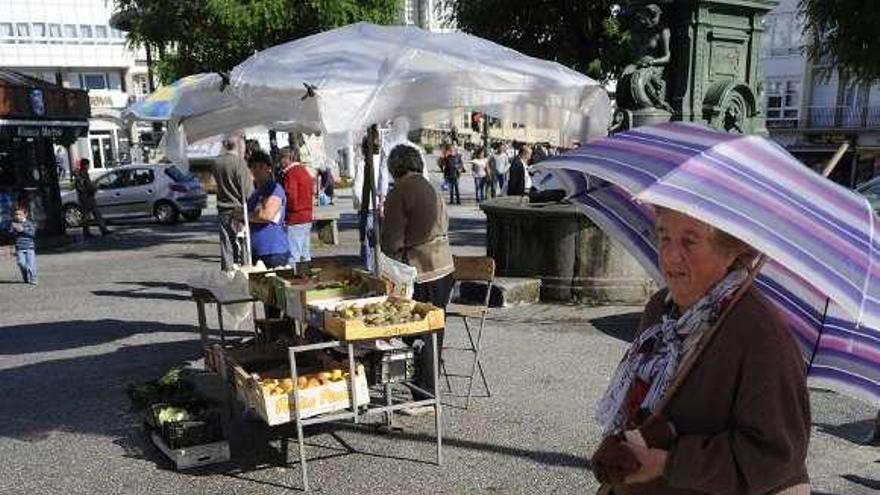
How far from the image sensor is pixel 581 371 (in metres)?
5.89

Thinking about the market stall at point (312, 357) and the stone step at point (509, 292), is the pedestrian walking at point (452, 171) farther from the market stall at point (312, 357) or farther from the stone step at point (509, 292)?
the market stall at point (312, 357)

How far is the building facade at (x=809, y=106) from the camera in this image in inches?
1355

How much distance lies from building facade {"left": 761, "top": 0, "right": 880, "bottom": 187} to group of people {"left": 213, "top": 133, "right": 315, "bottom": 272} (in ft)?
105

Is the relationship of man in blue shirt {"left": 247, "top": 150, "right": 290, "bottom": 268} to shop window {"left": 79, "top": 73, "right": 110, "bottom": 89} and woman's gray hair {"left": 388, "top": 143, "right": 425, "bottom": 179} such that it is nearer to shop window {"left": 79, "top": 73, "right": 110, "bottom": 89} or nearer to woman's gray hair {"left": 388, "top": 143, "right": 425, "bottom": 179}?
woman's gray hair {"left": 388, "top": 143, "right": 425, "bottom": 179}

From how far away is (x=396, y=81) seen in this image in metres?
4.18

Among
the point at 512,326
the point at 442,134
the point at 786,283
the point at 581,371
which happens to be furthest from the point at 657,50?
the point at 442,134

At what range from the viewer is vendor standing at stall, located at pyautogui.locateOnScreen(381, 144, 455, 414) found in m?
4.97

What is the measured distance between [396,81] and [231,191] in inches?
160

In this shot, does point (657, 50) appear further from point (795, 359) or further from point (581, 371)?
point (795, 359)

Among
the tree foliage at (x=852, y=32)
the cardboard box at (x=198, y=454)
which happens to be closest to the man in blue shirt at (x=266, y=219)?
the cardboard box at (x=198, y=454)

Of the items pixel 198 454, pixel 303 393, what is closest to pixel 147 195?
pixel 198 454

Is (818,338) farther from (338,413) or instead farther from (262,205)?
(262,205)

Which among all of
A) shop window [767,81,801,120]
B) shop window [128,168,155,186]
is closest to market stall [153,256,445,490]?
shop window [128,168,155,186]

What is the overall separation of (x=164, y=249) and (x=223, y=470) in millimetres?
10826
